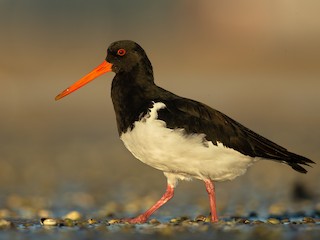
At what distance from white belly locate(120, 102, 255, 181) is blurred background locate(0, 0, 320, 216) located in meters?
2.06

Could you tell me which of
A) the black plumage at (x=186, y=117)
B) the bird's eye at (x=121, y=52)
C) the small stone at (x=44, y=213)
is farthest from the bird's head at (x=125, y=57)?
the small stone at (x=44, y=213)

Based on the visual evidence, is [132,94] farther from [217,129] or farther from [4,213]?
[4,213]

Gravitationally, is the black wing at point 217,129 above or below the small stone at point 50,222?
above

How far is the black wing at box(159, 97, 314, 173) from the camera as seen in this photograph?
9.02 meters

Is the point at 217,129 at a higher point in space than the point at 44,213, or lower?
higher

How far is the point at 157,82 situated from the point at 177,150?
27740 mm

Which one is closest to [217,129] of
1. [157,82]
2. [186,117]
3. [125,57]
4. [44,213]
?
[186,117]

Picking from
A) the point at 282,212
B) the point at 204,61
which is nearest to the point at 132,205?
the point at 282,212

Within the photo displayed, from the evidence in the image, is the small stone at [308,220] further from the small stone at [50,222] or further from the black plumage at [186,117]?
the small stone at [50,222]

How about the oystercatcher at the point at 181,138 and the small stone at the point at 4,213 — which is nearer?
the oystercatcher at the point at 181,138

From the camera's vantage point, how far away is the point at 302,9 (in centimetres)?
5303

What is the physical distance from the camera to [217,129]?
361 inches

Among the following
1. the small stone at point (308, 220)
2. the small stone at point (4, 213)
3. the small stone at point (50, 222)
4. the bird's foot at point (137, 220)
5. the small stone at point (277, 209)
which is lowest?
the small stone at point (308, 220)

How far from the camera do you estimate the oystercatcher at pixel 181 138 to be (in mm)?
8883
